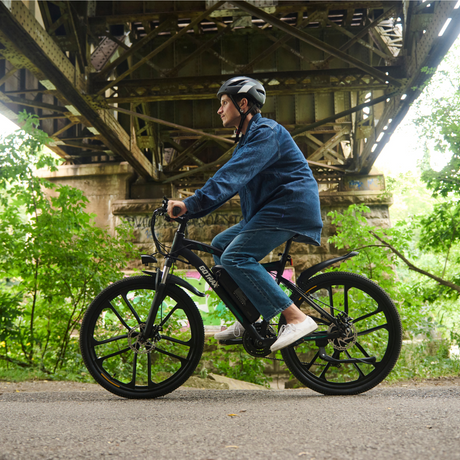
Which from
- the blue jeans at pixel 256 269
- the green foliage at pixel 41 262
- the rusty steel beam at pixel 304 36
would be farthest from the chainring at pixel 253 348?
the rusty steel beam at pixel 304 36

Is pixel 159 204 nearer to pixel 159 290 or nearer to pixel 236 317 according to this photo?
pixel 159 290

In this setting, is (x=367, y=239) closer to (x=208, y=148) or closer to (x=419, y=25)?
(x=419, y=25)

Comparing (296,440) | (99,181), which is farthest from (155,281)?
(99,181)

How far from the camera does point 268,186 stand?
2.89 m

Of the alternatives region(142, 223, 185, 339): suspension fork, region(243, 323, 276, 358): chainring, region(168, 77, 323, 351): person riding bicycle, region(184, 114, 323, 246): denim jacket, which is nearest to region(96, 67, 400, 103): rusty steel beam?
region(168, 77, 323, 351): person riding bicycle

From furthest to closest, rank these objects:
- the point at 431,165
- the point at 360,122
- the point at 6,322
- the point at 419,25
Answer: the point at 360,122 → the point at 419,25 → the point at 431,165 → the point at 6,322

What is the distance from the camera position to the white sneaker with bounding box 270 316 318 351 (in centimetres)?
265

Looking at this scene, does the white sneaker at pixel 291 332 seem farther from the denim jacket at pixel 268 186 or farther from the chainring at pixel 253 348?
the denim jacket at pixel 268 186

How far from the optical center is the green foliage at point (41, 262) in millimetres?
5129

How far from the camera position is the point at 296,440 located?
1.63m

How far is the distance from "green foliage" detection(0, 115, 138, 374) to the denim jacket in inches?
122

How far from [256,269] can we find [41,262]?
11.9ft

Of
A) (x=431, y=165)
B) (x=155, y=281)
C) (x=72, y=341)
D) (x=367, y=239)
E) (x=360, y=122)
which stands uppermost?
(x=360, y=122)

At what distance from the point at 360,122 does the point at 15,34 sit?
7539 millimetres
